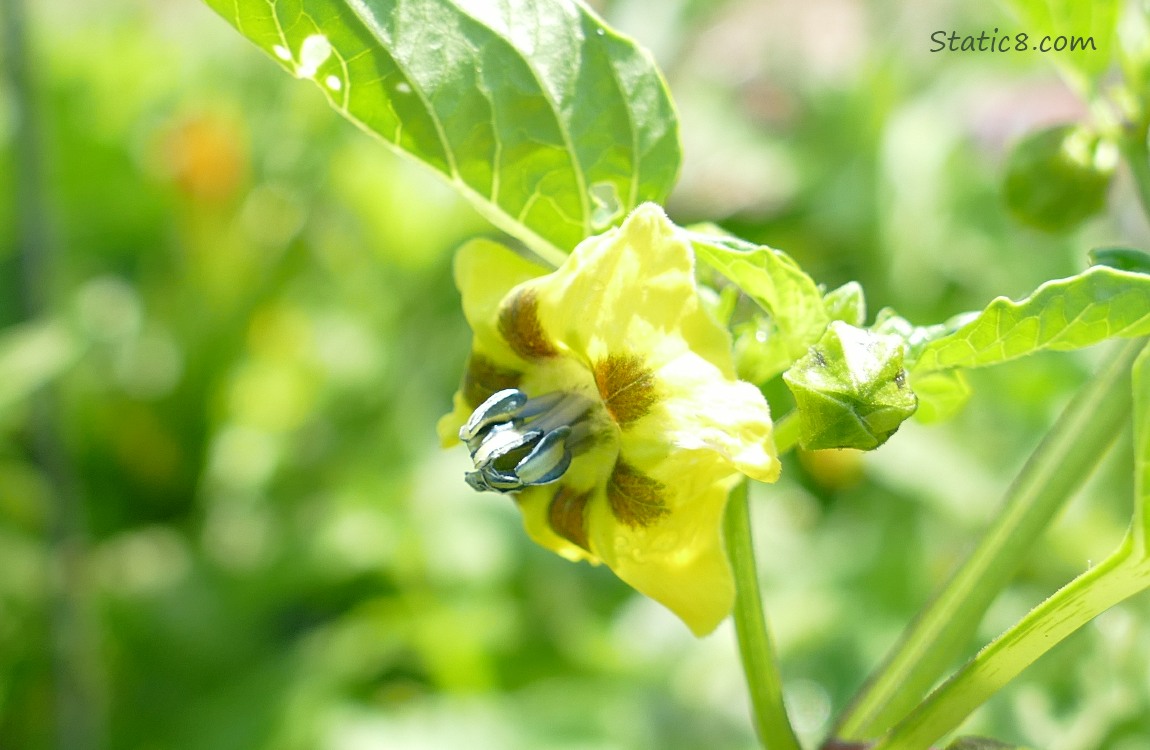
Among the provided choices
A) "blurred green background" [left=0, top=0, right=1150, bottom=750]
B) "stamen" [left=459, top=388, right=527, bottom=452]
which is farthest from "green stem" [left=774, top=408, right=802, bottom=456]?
"blurred green background" [left=0, top=0, right=1150, bottom=750]

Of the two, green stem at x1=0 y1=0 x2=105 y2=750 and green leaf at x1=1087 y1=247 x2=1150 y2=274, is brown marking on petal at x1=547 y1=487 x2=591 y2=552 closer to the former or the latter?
green leaf at x1=1087 y1=247 x2=1150 y2=274

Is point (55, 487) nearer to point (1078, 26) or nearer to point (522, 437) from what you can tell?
point (522, 437)

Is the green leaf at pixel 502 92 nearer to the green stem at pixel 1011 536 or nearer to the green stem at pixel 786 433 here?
the green stem at pixel 786 433

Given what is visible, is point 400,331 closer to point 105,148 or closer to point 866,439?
point 105,148

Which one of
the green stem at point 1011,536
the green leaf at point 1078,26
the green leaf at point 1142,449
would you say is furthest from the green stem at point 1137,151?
the green leaf at point 1142,449

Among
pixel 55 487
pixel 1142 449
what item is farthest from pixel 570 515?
pixel 55 487

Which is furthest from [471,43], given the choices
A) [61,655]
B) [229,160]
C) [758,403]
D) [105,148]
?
[105,148]
